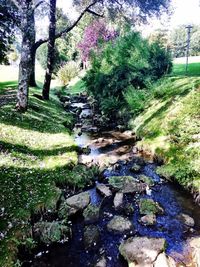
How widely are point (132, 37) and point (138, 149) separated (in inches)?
392

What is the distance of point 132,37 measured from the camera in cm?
2139

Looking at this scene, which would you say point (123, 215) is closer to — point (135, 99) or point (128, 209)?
point (128, 209)

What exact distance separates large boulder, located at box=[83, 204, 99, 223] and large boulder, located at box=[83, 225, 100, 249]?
1.81 ft

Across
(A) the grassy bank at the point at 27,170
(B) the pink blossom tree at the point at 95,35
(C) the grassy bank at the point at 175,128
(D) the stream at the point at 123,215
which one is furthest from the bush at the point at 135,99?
(B) the pink blossom tree at the point at 95,35

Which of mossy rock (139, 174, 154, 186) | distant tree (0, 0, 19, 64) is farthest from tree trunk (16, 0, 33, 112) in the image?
distant tree (0, 0, 19, 64)

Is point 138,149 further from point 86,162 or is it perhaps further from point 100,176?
point 100,176

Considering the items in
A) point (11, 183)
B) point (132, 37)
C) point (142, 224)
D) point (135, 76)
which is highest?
point (132, 37)

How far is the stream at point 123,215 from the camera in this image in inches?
276

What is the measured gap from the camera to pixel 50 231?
24.9ft

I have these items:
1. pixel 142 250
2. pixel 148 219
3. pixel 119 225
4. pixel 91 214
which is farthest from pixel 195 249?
pixel 91 214

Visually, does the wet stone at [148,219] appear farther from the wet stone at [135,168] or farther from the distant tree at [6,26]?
the distant tree at [6,26]

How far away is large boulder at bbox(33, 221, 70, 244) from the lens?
747cm

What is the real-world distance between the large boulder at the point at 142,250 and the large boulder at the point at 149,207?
4.99 ft

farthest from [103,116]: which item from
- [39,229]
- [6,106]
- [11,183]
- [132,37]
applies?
[39,229]
